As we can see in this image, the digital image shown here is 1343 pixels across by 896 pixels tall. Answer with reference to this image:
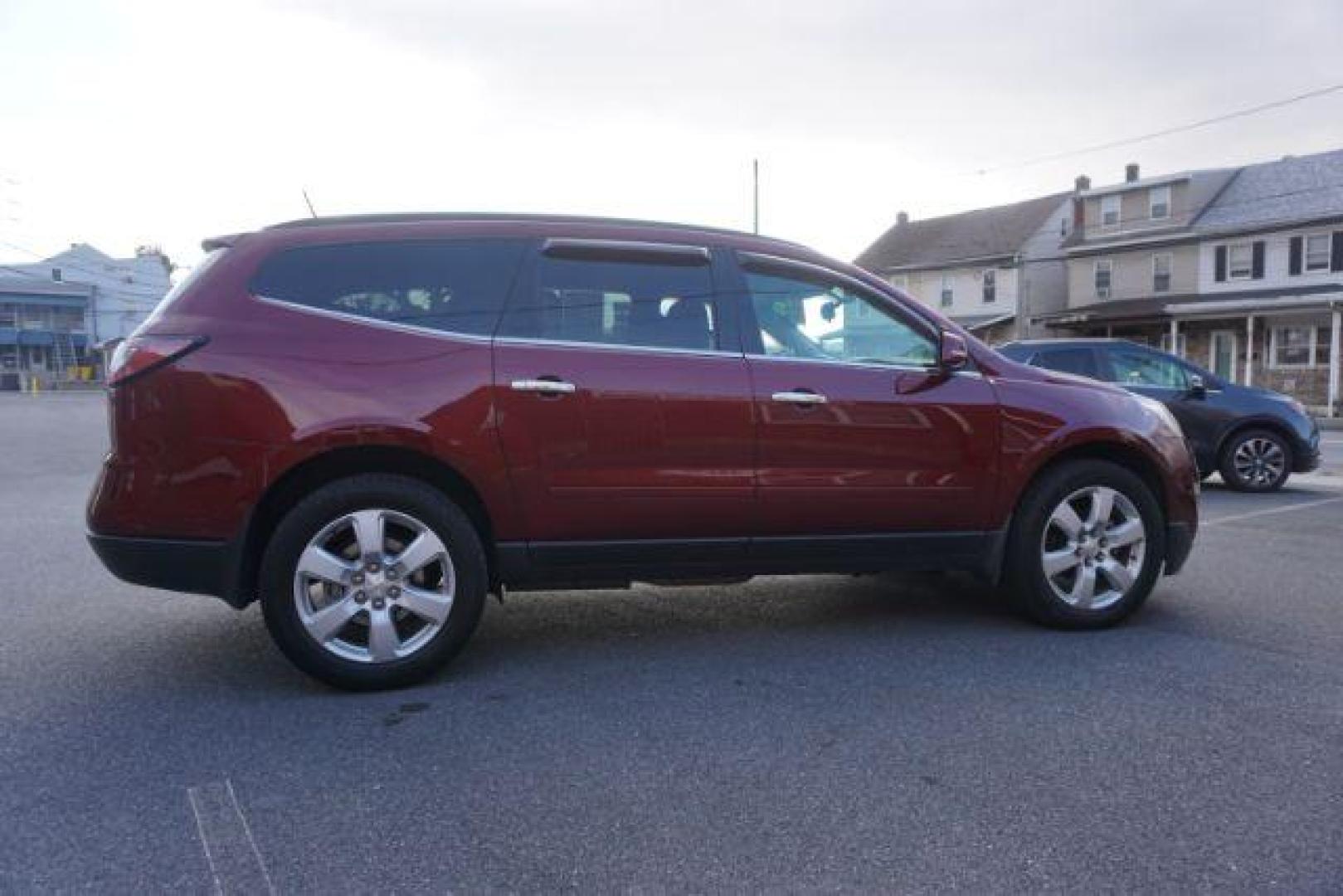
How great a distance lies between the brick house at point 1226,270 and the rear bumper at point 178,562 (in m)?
29.1

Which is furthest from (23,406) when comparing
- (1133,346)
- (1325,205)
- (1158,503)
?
(1325,205)

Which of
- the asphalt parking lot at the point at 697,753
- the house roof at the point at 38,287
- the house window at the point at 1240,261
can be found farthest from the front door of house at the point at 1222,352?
the house roof at the point at 38,287

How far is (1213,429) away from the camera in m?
10.3

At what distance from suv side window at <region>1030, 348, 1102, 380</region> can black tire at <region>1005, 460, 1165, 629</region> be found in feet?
18.7

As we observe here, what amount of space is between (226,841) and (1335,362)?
32.0 meters

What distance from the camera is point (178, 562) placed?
144 inches

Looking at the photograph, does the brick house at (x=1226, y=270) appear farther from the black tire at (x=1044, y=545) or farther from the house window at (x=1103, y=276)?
the black tire at (x=1044, y=545)

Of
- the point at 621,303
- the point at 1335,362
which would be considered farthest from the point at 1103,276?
the point at 621,303

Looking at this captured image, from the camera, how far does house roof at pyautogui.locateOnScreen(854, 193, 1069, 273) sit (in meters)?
40.4

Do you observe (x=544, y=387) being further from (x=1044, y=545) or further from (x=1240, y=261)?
(x=1240, y=261)

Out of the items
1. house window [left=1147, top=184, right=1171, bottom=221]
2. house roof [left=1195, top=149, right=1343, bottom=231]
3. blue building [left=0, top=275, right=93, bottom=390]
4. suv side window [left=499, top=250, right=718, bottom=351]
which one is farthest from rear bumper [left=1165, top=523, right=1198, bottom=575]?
blue building [left=0, top=275, right=93, bottom=390]

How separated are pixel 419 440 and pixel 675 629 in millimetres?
1631

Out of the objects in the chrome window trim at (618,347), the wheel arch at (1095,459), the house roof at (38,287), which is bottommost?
the wheel arch at (1095,459)

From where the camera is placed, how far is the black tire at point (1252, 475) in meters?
10.2
